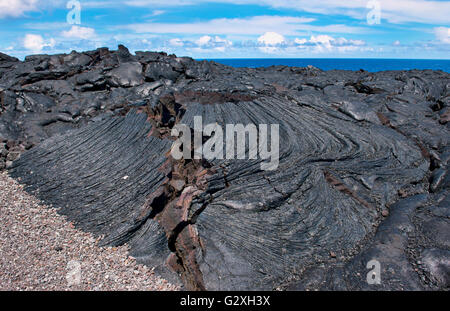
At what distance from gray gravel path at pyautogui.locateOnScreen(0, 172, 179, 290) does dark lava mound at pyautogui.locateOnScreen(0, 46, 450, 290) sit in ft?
1.11

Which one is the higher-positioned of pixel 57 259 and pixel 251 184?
pixel 251 184

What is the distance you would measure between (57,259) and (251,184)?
4948mm

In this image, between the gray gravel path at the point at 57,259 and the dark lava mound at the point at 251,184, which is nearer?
the gray gravel path at the point at 57,259

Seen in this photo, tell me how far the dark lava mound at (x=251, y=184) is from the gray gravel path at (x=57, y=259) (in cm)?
34

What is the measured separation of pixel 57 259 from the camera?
23.6 ft

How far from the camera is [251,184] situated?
8.56 m

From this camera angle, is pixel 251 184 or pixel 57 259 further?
pixel 251 184

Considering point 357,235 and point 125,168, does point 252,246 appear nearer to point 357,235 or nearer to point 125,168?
point 357,235

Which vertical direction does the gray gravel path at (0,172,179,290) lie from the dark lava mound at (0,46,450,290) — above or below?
below

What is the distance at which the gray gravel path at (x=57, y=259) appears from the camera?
21.8ft

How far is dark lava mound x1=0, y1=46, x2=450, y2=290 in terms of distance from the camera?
7.15 meters

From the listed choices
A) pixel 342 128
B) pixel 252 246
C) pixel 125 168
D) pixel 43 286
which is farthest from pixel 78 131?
pixel 342 128

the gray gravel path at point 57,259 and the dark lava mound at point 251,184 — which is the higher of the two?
the dark lava mound at point 251,184

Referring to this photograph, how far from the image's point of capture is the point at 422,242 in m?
7.55
